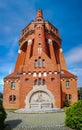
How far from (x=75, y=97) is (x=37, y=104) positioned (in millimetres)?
9250

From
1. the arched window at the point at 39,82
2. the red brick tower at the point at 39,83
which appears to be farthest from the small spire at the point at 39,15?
the arched window at the point at 39,82

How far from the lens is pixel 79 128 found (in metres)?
10.9

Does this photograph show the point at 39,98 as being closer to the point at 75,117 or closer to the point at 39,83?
the point at 39,83

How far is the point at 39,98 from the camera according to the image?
2684cm

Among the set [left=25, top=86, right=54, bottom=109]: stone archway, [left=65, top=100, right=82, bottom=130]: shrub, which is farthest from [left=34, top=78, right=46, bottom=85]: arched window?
[left=65, top=100, right=82, bottom=130]: shrub

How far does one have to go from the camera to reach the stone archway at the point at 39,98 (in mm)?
26062

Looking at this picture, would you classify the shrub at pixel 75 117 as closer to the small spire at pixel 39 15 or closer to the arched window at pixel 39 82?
the arched window at pixel 39 82

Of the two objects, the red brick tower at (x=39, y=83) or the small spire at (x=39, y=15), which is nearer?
the red brick tower at (x=39, y=83)

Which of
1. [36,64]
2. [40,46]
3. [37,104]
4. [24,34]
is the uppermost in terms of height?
[24,34]

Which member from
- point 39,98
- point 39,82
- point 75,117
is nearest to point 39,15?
point 39,82

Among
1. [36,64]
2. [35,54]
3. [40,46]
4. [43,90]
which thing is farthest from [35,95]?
[40,46]

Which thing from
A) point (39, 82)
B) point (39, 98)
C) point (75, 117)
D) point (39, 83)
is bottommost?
point (39, 98)

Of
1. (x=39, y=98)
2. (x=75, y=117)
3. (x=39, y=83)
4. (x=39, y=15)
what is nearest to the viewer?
(x=75, y=117)

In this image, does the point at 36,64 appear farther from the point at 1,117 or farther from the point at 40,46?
the point at 1,117
